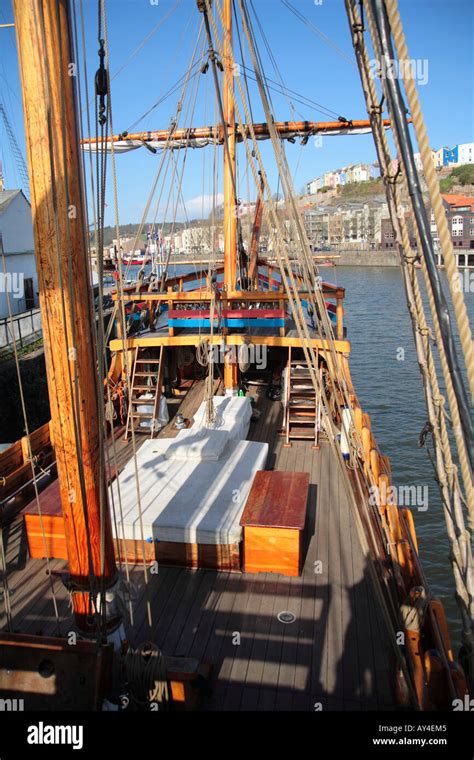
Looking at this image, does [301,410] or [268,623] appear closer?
[268,623]

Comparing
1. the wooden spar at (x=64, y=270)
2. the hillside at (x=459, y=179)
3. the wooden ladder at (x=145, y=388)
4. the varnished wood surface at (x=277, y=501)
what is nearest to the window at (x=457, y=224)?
the hillside at (x=459, y=179)

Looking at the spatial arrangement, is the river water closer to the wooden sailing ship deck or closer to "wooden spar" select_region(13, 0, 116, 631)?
the wooden sailing ship deck

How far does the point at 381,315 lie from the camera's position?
3747 cm

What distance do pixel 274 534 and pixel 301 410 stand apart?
454 cm

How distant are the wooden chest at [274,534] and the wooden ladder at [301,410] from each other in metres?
3.33

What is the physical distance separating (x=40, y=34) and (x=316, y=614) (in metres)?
5.21

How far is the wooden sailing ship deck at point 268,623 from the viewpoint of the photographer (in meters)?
4.30

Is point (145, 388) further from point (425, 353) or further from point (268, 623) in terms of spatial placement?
point (425, 353)

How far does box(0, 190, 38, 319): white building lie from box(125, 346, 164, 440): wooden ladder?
14811 mm

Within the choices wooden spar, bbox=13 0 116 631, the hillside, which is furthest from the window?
wooden spar, bbox=13 0 116 631

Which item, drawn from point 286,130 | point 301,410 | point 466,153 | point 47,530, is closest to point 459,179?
point 466,153

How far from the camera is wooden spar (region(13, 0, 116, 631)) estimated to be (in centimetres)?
289

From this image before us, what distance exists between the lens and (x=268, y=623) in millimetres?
5078

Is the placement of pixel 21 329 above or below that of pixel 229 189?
below
